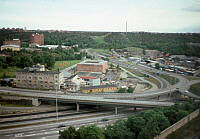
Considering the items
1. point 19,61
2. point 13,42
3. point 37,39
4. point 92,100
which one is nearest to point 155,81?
point 92,100

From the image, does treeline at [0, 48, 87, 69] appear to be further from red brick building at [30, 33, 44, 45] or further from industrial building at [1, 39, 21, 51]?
red brick building at [30, 33, 44, 45]

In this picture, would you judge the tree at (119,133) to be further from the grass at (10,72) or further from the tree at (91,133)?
the grass at (10,72)

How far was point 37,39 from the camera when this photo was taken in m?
15.1

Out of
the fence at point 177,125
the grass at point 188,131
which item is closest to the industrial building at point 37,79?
the fence at point 177,125

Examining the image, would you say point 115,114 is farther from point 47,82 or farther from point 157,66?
point 157,66

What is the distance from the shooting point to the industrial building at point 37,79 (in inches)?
358

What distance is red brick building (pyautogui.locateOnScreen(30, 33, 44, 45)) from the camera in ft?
46.5

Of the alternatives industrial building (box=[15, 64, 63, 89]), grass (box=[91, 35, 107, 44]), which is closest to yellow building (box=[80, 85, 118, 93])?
industrial building (box=[15, 64, 63, 89])

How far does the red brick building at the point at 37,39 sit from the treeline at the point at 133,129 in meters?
10.2

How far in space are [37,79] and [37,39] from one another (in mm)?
6640

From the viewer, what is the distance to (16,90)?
27.8 ft

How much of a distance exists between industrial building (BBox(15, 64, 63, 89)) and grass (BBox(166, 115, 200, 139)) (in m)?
Result: 5.40

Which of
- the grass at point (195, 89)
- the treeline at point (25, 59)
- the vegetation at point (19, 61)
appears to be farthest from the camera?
the treeline at point (25, 59)

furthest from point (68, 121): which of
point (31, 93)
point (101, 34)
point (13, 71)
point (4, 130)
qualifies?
point (101, 34)
